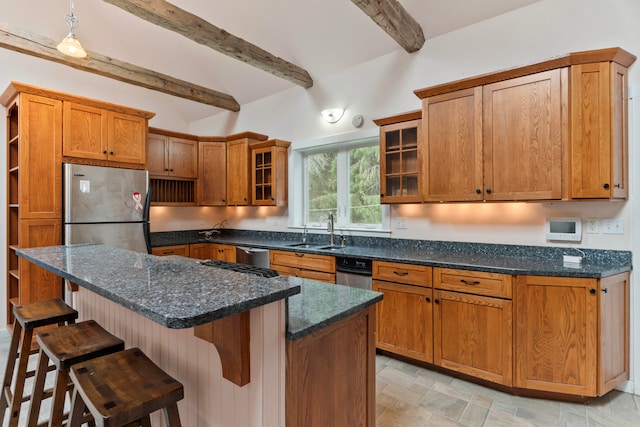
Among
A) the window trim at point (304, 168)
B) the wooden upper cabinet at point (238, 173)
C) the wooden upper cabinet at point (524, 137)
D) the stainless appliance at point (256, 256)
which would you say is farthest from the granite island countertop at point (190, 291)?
the wooden upper cabinet at point (238, 173)

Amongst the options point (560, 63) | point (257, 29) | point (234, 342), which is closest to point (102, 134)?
point (257, 29)

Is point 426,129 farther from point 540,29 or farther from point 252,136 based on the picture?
point 252,136

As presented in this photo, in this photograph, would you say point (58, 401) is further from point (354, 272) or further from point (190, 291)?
point (354, 272)

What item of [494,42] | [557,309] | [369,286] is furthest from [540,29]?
Result: [369,286]

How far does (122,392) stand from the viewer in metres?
1.07

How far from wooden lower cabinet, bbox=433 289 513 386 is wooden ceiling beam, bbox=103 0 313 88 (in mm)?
2876

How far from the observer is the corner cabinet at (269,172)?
4.26m

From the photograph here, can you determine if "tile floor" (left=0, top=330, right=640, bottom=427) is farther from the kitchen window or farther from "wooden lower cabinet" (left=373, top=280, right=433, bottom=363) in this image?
the kitchen window

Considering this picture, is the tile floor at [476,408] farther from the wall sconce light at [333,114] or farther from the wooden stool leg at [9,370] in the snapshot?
the wall sconce light at [333,114]

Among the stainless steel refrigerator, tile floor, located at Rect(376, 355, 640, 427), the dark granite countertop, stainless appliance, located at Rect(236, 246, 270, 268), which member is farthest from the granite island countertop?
stainless appliance, located at Rect(236, 246, 270, 268)

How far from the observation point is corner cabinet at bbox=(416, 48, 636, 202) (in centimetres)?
215

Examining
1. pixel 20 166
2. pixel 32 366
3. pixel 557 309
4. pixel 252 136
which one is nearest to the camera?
pixel 557 309

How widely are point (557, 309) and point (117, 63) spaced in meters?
4.64

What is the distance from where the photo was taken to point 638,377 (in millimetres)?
2277
